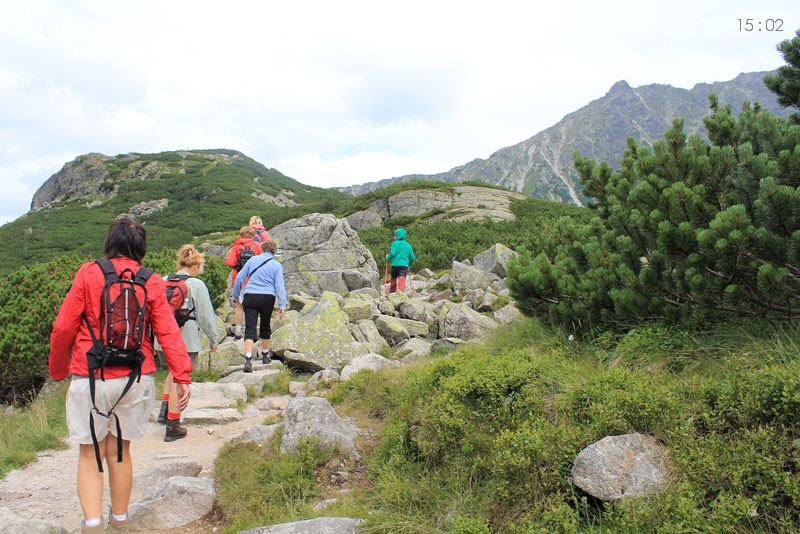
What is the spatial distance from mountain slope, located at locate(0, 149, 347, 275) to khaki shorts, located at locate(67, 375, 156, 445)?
4277 centimetres

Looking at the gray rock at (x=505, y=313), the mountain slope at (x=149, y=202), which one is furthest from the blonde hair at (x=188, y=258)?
the mountain slope at (x=149, y=202)

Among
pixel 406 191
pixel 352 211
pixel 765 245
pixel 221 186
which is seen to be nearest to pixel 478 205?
pixel 406 191

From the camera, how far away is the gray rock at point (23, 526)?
3.88 m

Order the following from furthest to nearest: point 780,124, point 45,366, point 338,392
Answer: point 45,366
point 338,392
point 780,124

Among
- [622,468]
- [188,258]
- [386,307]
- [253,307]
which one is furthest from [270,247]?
[622,468]

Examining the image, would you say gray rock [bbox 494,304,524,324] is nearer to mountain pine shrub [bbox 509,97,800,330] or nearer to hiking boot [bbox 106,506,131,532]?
mountain pine shrub [bbox 509,97,800,330]

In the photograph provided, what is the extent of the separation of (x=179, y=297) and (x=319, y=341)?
4.01 meters

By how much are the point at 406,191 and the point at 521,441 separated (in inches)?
1344

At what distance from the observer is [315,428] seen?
5172 millimetres

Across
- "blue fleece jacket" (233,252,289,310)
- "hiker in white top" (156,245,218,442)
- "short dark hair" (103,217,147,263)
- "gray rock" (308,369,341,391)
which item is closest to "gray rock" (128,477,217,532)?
"short dark hair" (103,217,147,263)

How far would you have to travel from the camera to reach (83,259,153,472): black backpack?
3.75 m

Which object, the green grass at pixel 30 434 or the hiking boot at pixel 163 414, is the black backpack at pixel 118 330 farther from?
the hiking boot at pixel 163 414

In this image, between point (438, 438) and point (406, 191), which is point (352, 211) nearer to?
point (406, 191)

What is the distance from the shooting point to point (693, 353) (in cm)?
462
